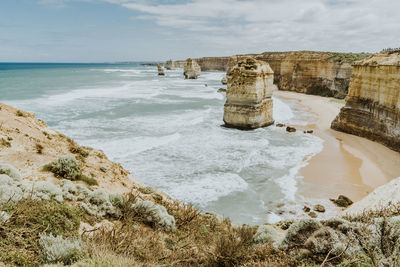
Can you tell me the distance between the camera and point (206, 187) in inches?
496

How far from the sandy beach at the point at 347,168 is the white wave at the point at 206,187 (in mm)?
3170

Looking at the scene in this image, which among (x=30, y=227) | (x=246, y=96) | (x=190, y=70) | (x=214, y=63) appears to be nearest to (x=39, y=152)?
(x=30, y=227)

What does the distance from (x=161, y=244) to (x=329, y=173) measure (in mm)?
12017

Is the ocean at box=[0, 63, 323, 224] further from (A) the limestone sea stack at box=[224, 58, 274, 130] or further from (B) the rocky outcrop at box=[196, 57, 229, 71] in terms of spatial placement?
(B) the rocky outcrop at box=[196, 57, 229, 71]

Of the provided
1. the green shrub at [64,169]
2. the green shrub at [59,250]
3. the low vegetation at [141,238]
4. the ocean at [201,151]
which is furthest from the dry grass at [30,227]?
the ocean at [201,151]

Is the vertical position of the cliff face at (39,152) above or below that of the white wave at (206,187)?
above

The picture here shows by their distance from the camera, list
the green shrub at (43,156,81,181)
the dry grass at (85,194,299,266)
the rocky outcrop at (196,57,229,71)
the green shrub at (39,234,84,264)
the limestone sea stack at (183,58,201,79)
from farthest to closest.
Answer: the rocky outcrop at (196,57,229,71) < the limestone sea stack at (183,58,201,79) < the green shrub at (43,156,81,181) < the dry grass at (85,194,299,266) < the green shrub at (39,234,84,264)

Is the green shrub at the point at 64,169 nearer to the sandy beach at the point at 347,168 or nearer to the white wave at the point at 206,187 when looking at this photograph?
the white wave at the point at 206,187

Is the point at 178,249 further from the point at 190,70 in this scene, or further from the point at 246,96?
the point at 190,70

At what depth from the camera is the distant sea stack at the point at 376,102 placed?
58.6 ft

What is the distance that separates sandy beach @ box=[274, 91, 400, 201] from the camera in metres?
12.5

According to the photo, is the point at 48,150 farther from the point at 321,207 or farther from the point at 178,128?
A: the point at 178,128

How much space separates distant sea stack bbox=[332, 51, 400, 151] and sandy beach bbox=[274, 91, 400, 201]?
0.81 metres

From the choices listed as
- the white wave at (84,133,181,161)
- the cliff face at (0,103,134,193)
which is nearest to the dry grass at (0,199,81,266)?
the cliff face at (0,103,134,193)
